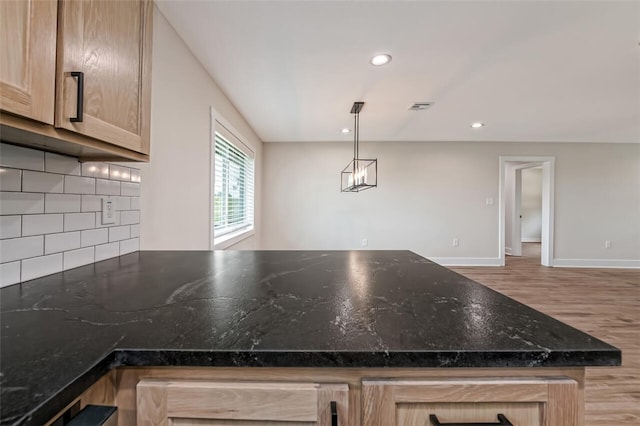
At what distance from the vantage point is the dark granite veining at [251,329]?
1.49ft

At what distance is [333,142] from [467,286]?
431 centimetres

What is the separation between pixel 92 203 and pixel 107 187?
0.35 ft

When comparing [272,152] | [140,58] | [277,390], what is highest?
[272,152]

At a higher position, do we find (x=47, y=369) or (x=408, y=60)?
(x=408, y=60)

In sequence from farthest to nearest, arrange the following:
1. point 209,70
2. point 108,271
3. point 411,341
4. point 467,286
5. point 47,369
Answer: point 209,70, point 108,271, point 467,286, point 411,341, point 47,369

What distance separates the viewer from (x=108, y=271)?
1021mm

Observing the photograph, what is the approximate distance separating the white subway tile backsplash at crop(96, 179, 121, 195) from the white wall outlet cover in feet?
0.11

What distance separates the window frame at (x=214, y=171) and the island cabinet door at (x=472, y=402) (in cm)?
214

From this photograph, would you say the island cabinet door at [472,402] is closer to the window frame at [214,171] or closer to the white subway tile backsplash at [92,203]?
the white subway tile backsplash at [92,203]

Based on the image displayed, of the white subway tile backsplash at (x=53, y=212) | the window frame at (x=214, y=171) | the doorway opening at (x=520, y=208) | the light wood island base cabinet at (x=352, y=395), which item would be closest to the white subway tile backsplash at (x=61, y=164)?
the white subway tile backsplash at (x=53, y=212)

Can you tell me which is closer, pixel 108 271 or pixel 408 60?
pixel 108 271

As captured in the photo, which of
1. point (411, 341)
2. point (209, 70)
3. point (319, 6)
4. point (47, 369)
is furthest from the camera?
point (209, 70)

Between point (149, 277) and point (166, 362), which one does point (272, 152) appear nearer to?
point (149, 277)

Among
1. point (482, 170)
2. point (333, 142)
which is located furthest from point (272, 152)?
point (482, 170)
